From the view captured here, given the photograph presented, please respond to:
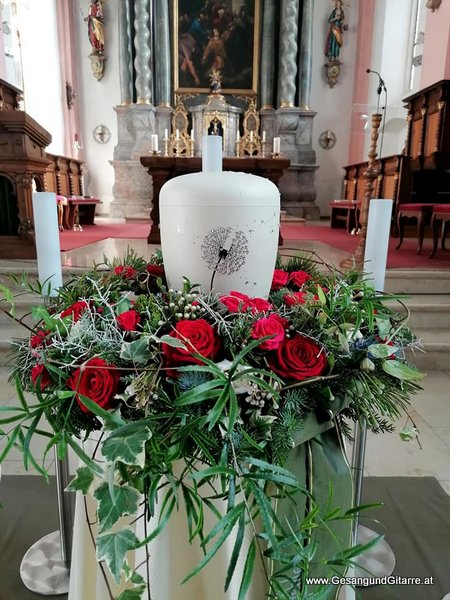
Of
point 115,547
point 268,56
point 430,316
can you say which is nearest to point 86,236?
point 430,316

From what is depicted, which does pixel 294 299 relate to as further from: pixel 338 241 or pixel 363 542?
pixel 338 241

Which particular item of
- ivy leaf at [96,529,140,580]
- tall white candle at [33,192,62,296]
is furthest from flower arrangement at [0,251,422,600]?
tall white candle at [33,192,62,296]

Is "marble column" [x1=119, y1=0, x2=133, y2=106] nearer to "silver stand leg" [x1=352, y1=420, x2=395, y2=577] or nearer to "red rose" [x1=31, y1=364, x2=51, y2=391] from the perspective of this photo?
"silver stand leg" [x1=352, y1=420, x2=395, y2=577]

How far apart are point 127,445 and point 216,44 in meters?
10.6

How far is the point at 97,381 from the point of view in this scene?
0.69 metres

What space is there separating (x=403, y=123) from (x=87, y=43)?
713 centimetres

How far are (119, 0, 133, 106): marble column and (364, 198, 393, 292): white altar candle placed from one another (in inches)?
387

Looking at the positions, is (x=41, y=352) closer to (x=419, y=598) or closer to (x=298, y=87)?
(x=419, y=598)

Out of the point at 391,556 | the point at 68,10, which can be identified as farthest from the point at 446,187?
the point at 68,10

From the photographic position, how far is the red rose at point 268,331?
2.40ft

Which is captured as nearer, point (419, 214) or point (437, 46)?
point (419, 214)

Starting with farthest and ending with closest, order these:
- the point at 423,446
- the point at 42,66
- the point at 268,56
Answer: the point at 268,56 < the point at 42,66 < the point at 423,446

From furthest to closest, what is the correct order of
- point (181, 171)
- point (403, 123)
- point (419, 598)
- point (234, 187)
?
point (403, 123) < point (181, 171) < point (419, 598) < point (234, 187)

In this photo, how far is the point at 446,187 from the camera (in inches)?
252
